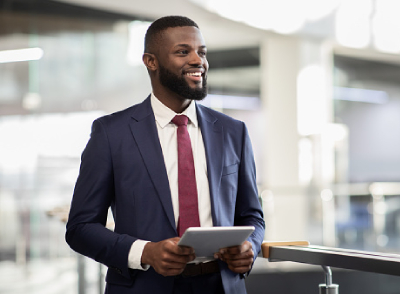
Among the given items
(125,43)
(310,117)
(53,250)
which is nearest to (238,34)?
(310,117)

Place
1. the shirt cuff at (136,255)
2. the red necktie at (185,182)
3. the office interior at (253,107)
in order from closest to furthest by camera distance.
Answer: the shirt cuff at (136,255) → the red necktie at (185,182) → the office interior at (253,107)

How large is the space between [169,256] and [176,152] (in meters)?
0.43

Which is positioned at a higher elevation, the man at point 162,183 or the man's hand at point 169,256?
the man at point 162,183

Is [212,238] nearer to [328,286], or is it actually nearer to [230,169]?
[230,169]

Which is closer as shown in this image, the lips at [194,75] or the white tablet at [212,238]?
the white tablet at [212,238]

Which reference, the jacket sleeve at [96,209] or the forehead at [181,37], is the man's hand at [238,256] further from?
the forehead at [181,37]

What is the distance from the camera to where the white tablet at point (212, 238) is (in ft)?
5.46

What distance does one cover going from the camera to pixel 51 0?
23.6ft

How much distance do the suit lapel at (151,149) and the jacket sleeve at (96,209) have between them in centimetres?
11

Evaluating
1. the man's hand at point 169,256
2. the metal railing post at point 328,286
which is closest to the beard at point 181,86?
the man's hand at point 169,256

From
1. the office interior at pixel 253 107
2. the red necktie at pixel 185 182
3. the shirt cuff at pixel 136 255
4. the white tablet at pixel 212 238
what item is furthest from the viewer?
the office interior at pixel 253 107

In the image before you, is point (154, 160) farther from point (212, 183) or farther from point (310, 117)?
point (310, 117)

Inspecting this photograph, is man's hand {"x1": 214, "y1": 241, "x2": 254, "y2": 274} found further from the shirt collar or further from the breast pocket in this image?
the shirt collar

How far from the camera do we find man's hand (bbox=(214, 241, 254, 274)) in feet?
6.21
